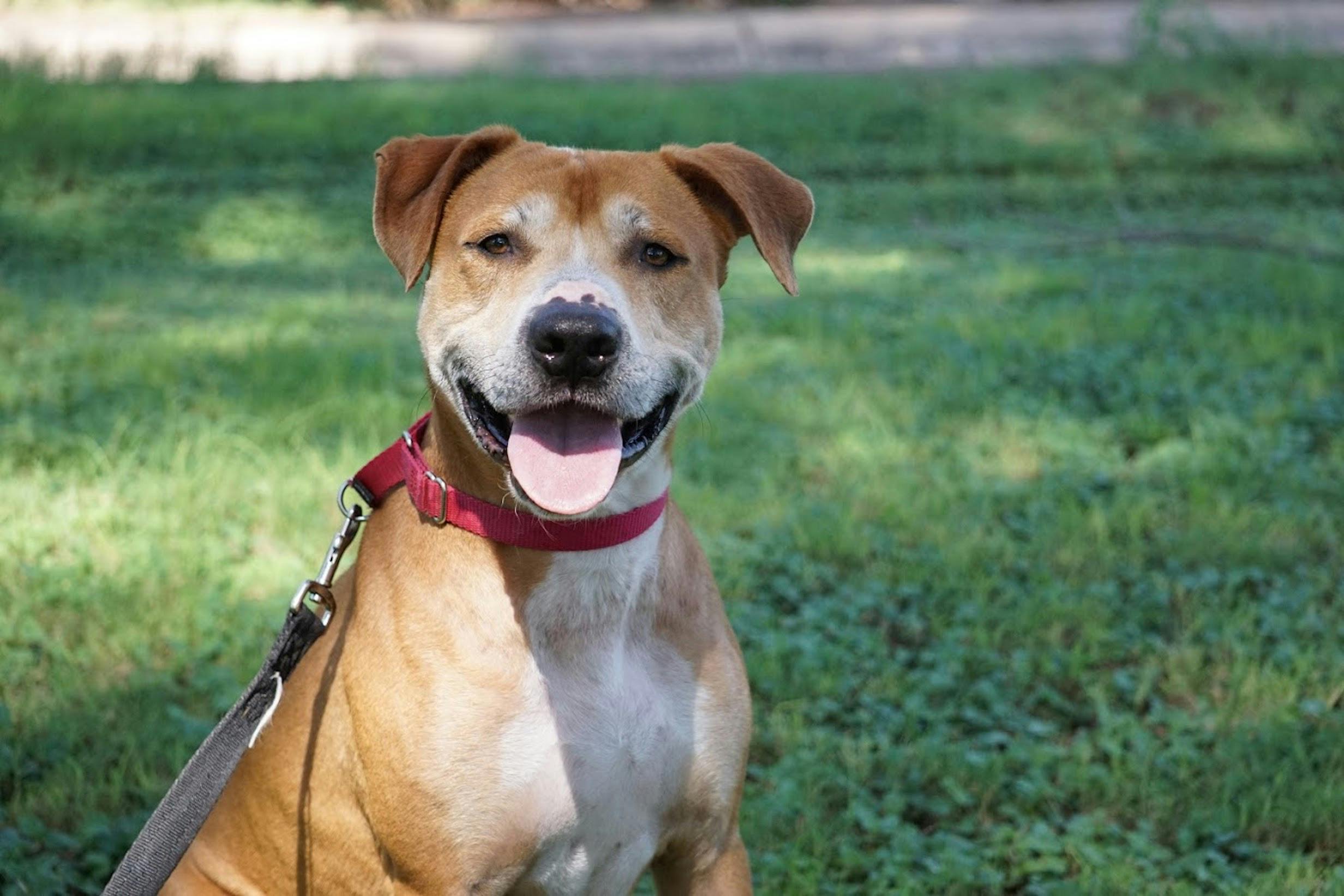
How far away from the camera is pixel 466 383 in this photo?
3.15m

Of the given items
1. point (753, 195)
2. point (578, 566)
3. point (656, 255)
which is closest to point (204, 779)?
point (578, 566)

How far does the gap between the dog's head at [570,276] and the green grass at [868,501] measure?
150cm

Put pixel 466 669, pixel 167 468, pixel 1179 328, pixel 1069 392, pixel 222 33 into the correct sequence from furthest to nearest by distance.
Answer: pixel 222 33, pixel 1179 328, pixel 1069 392, pixel 167 468, pixel 466 669

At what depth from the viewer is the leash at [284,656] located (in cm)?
313

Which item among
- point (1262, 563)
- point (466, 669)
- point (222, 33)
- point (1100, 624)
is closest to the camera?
point (466, 669)

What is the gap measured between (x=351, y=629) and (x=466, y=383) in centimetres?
62

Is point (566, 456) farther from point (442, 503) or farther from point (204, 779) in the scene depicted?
point (204, 779)

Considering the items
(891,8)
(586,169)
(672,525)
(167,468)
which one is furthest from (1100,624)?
(891,8)

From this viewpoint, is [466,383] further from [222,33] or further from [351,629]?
[222,33]

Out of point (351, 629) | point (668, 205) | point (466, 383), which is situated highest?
point (668, 205)

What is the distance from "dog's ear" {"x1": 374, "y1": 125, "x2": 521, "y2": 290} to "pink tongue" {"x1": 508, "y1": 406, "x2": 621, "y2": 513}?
0.55 m

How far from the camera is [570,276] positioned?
10.5ft

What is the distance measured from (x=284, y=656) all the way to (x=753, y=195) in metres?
1.53

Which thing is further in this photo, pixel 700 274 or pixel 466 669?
pixel 700 274
